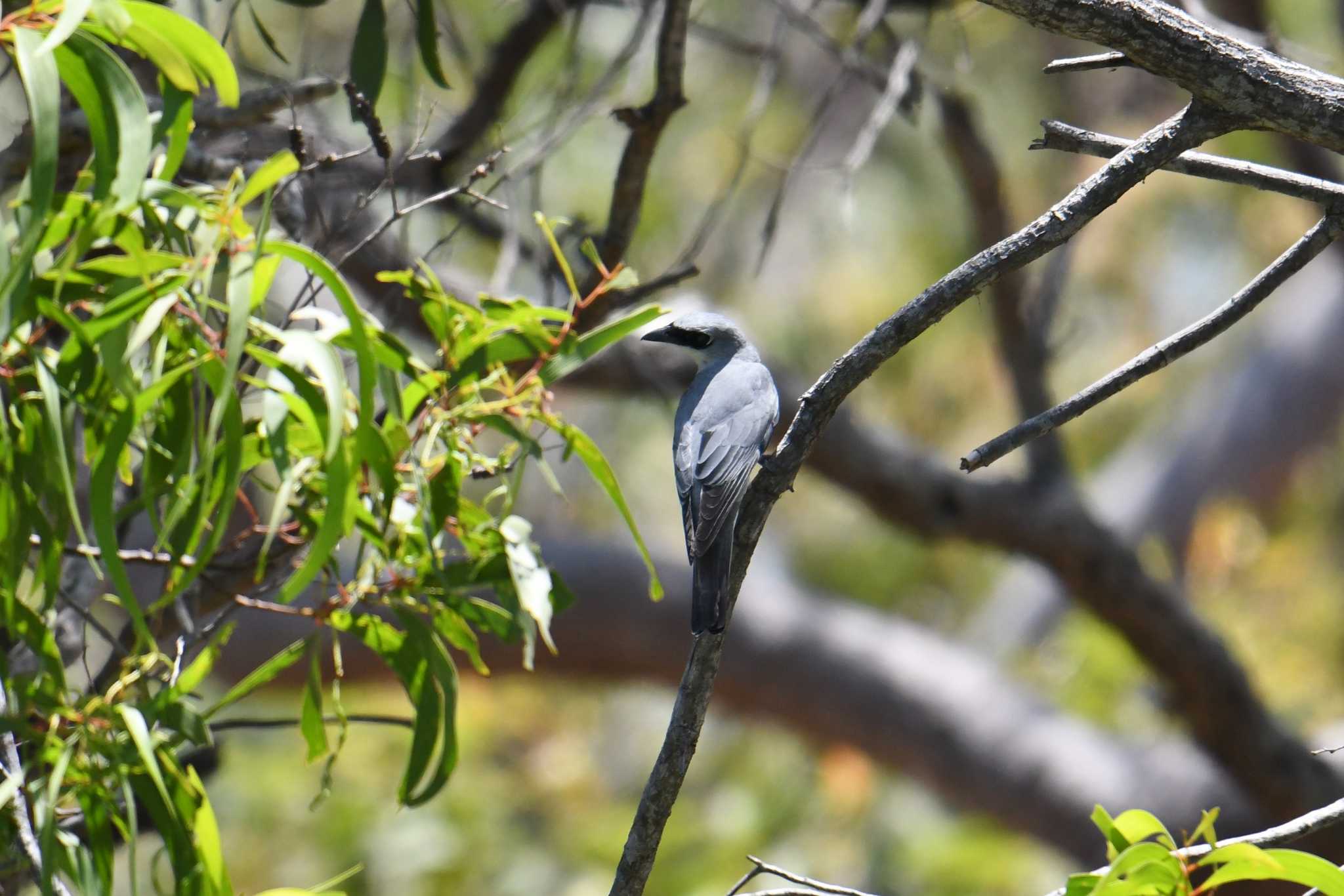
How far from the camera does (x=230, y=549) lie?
1.82 metres

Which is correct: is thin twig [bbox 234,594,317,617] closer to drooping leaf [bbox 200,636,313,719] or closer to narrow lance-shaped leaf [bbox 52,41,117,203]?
drooping leaf [bbox 200,636,313,719]

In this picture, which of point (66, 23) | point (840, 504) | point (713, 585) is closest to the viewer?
point (66, 23)

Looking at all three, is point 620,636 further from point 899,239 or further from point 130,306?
point 899,239

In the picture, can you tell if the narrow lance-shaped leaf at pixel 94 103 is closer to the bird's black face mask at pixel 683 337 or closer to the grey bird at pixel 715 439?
the grey bird at pixel 715 439

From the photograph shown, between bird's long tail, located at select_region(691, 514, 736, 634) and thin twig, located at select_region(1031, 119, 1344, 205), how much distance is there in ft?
1.72

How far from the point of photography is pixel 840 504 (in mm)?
7977

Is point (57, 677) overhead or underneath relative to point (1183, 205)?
underneath

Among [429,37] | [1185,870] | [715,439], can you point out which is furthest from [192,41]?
[1185,870]

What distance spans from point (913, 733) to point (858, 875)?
194 cm

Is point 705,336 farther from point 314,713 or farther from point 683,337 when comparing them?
point 314,713

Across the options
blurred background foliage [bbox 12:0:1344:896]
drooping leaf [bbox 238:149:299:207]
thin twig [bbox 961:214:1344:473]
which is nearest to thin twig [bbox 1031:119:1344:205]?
thin twig [bbox 961:214:1344:473]

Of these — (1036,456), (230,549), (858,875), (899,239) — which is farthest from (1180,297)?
(230,549)

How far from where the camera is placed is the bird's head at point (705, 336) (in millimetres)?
2363

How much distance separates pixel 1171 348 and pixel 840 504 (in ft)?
22.4
